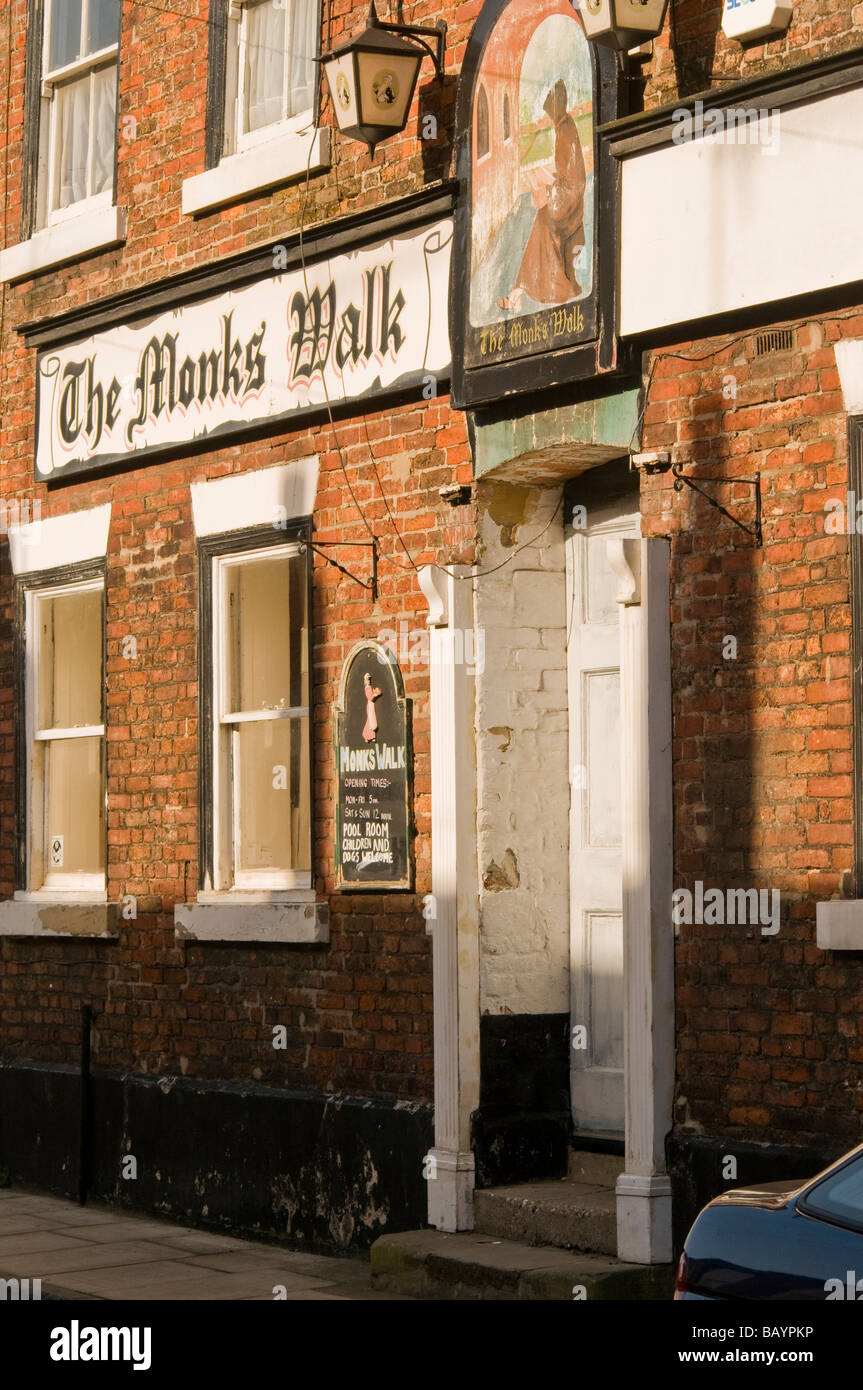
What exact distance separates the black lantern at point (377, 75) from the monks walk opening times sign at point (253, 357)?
19.1 inches

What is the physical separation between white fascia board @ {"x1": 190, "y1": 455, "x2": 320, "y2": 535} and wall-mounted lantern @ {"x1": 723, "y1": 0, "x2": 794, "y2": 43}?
303 centimetres

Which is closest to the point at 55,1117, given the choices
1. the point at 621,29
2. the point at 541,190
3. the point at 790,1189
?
the point at 541,190

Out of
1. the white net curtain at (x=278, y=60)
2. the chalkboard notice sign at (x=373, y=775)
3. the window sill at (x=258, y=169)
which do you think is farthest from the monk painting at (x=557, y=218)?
the white net curtain at (x=278, y=60)

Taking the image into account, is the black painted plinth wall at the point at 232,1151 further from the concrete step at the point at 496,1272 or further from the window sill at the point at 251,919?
the window sill at the point at 251,919

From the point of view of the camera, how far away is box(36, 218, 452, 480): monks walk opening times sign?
897cm

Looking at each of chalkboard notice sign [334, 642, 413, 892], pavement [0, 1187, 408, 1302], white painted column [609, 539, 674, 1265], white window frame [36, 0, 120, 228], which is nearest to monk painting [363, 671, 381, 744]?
Answer: chalkboard notice sign [334, 642, 413, 892]

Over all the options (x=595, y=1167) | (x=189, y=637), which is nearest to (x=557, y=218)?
(x=189, y=637)

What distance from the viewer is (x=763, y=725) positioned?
729 centimetres

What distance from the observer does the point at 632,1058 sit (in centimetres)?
759

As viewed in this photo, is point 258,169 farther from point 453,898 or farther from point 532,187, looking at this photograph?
point 453,898

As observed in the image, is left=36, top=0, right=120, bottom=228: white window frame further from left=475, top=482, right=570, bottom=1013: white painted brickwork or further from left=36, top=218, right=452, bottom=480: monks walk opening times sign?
left=475, top=482, right=570, bottom=1013: white painted brickwork

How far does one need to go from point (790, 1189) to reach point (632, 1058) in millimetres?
3188
